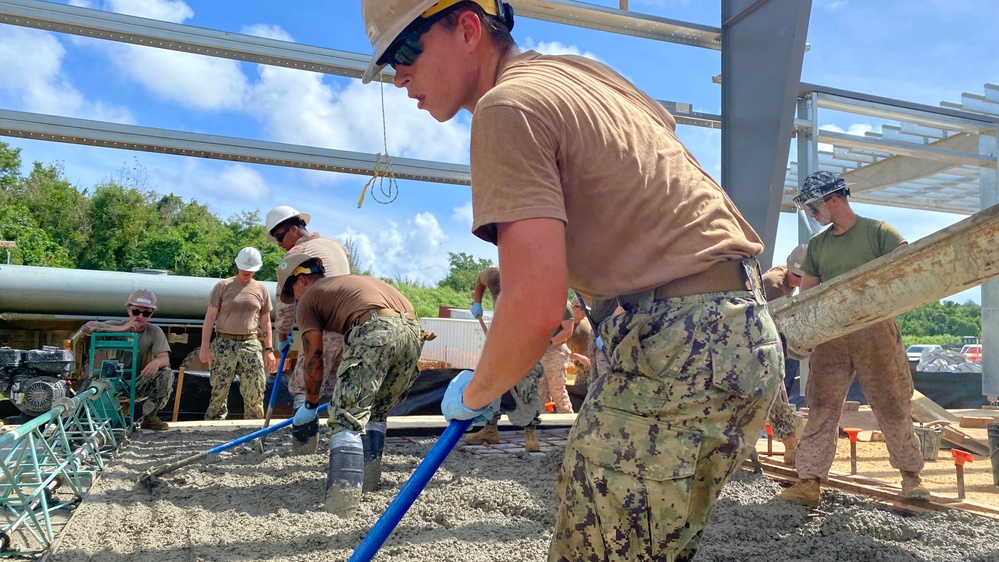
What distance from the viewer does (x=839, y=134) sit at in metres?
7.10

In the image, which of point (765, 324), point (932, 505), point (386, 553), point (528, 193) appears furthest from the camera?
point (932, 505)

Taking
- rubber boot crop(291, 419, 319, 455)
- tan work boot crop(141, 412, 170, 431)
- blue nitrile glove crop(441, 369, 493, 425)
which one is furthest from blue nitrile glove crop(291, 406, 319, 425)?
blue nitrile glove crop(441, 369, 493, 425)

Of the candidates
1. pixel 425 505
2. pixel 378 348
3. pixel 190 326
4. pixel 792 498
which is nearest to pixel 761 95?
pixel 792 498

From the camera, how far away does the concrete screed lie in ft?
10.4

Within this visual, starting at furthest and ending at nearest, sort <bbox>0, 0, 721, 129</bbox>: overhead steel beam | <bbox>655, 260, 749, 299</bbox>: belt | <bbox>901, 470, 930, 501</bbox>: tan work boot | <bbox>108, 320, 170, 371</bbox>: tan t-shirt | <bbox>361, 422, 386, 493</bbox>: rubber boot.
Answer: <bbox>108, 320, 170, 371</bbox>: tan t-shirt
<bbox>0, 0, 721, 129</bbox>: overhead steel beam
<bbox>361, 422, 386, 493</bbox>: rubber boot
<bbox>901, 470, 930, 501</bbox>: tan work boot
<bbox>655, 260, 749, 299</bbox>: belt

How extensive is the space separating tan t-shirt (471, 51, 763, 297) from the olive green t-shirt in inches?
117

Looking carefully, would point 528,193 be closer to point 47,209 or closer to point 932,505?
point 932,505

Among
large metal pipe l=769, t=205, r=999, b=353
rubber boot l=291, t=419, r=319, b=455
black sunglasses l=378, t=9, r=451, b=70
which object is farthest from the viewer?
rubber boot l=291, t=419, r=319, b=455

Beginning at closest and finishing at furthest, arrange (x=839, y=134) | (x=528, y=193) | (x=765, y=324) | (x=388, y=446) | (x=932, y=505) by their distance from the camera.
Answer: (x=528, y=193), (x=765, y=324), (x=932, y=505), (x=388, y=446), (x=839, y=134)

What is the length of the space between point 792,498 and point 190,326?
9579 mm

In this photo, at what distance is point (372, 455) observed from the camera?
14.4 ft

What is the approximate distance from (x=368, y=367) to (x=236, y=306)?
3824mm

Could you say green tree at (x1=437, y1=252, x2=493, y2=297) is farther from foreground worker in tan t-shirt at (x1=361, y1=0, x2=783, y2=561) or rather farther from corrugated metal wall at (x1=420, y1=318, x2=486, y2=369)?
foreground worker in tan t-shirt at (x1=361, y1=0, x2=783, y2=561)

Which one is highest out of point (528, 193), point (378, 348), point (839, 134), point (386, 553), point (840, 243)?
point (839, 134)
